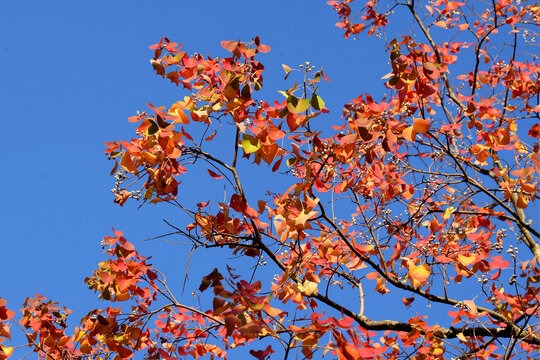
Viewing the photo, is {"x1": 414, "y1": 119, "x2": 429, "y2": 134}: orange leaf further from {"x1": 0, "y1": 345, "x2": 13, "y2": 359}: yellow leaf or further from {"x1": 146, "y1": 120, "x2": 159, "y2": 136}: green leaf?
{"x1": 0, "y1": 345, "x2": 13, "y2": 359}: yellow leaf

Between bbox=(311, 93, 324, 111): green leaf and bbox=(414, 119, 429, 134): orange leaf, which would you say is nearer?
bbox=(311, 93, 324, 111): green leaf

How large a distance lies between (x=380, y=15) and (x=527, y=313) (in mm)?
3120

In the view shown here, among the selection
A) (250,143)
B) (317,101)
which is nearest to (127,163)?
(250,143)

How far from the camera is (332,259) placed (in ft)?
10.6

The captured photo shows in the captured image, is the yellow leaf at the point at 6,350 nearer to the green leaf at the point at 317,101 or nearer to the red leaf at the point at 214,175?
the red leaf at the point at 214,175

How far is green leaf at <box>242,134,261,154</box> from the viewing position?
8.24 ft

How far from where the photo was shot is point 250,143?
100.0 inches

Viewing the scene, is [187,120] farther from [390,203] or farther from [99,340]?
[99,340]

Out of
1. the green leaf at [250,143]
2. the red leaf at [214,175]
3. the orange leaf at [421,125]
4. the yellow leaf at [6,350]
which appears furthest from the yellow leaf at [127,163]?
the orange leaf at [421,125]

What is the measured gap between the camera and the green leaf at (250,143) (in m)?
2.51

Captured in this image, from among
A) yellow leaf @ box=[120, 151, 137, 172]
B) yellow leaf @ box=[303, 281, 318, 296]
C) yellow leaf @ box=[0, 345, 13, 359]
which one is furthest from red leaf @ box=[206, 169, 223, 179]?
yellow leaf @ box=[0, 345, 13, 359]

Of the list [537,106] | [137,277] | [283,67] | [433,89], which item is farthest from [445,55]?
[137,277]

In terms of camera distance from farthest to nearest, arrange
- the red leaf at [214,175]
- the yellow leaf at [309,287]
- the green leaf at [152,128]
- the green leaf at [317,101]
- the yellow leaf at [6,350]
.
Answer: the yellow leaf at [6,350] < the red leaf at [214,175] < the yellow leaf at [309,287] < the green leaf at [152,128] < the green leaf at [317,101]

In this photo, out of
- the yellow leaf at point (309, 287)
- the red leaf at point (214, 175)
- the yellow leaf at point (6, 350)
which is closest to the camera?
the yellow leaf at point (309, 287)
